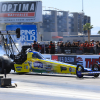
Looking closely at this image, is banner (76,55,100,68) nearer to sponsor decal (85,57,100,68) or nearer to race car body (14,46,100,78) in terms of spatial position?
sponsor decal (85,57,100,68)

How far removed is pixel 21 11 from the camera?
3033 cm

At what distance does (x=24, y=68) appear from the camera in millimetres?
15141

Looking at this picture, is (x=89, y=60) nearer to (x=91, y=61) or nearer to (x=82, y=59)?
(x=91, y=61)

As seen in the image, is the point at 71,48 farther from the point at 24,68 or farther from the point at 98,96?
the point at 98,96

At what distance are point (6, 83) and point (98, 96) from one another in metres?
3.60

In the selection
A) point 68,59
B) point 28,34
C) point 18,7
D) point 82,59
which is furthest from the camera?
point 18,7

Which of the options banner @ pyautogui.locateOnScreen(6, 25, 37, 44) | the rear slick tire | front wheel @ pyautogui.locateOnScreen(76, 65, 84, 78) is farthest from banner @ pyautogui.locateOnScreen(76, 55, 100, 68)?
banner @ pyautogui.locateOnScreen(6, 25, 37, 44)

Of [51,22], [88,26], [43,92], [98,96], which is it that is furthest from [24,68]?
[51,22]

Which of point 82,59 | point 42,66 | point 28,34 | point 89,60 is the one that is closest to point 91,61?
point 89,60

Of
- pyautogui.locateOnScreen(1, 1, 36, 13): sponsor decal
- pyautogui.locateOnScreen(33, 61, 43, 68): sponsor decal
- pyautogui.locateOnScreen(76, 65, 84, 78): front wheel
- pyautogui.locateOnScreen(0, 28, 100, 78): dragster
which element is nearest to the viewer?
pyautogui.locateOnScreen(76, 65, 84, 78): front wheel

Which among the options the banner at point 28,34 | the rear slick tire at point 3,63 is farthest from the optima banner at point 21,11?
the rear slick tire at point 3,63

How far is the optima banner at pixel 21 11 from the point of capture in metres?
29.9

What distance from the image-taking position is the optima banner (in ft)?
98.0

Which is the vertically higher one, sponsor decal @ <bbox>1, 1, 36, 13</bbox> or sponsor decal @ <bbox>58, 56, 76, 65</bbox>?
sponsor decal @ <bbox>1, 1, 36, 13</bbox>
